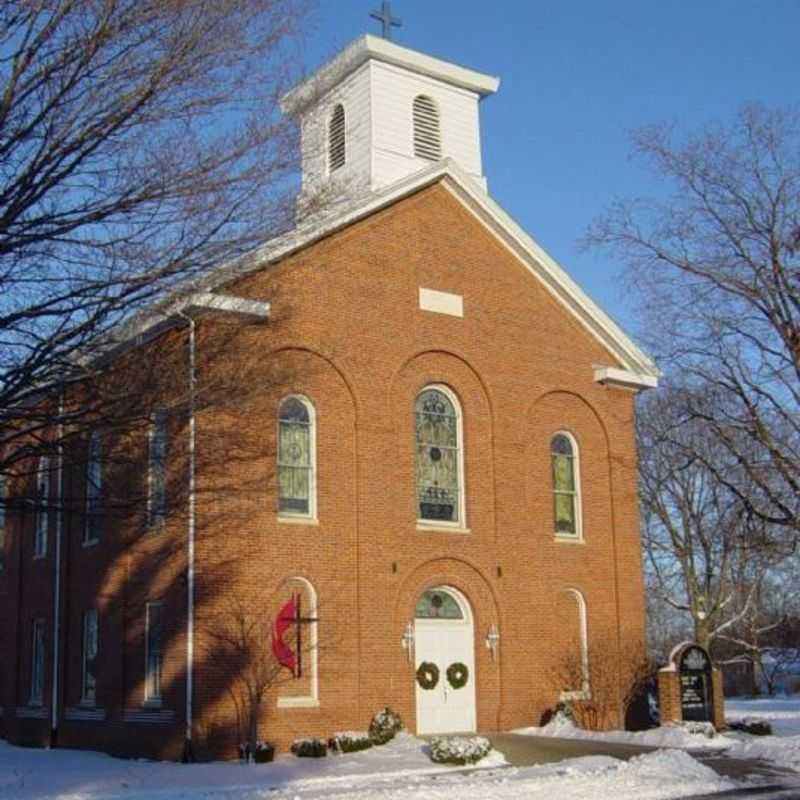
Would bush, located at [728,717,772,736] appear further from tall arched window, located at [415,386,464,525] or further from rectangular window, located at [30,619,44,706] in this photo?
rectangular window, located at [30,619,44,706]

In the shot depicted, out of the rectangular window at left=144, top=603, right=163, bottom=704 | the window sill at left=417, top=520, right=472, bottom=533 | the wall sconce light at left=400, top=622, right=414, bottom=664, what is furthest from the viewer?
the window sill at left=417, top=520, right=472, bottom=533

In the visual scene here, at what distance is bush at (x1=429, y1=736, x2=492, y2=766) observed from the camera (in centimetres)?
1891

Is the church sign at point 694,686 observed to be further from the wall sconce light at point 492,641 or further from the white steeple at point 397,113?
the white steeple at point 397,113

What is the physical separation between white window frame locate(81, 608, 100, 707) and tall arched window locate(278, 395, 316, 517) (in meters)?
4.97

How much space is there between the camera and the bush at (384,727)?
21.3 meters

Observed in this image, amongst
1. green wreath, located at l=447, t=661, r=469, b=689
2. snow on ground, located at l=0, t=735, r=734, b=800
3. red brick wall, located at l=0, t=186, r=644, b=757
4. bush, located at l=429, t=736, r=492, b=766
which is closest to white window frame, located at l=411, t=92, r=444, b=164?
red brick wall, located at l=0, t=186, r=644, b=757

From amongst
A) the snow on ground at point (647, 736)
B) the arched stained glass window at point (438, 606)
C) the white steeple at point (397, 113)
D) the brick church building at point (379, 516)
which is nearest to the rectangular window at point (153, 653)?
the brick church building at point (379, 516)

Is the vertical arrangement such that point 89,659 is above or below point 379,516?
below

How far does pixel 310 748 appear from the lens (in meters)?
20.1

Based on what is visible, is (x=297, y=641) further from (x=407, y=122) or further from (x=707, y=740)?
(x=407, y=122)

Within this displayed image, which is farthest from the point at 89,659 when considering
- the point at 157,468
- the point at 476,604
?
the point at 157,468

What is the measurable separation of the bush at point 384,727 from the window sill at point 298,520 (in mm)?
3643

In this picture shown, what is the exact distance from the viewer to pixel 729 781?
57.6ft

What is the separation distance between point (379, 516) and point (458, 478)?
7.90 feet
